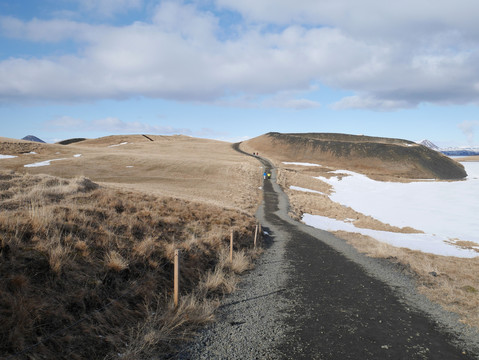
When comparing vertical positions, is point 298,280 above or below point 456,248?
above

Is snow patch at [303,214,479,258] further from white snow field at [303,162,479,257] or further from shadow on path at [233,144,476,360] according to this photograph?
shadow on path at [233,144,476,360]

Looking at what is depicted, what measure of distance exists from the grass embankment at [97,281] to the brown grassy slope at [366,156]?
84.2 meters

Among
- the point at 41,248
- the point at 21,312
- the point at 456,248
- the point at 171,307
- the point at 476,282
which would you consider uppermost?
the point at 41,248

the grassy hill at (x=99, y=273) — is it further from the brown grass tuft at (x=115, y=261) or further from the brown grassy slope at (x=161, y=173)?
the brown grassy slope at (x=161, y=173)

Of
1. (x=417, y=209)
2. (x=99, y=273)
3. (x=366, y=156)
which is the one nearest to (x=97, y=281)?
(x=99, y=273)

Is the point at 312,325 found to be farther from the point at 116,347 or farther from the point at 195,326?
the point at 116,347

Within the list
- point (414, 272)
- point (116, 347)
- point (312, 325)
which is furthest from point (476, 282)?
point (116, 347)

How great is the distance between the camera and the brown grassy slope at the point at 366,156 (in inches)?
3548

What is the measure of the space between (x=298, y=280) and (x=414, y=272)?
209 inches

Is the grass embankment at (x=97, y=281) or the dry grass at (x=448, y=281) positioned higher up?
the grass embankment at (x=97, y=281)

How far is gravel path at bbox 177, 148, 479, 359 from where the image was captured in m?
6.30

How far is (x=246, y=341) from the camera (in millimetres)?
6598

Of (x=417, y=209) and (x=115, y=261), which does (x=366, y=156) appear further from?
(x=115, y=261)

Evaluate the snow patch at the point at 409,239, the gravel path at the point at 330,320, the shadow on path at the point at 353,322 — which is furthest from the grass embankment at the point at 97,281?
the snow patch at the point at 409,239
